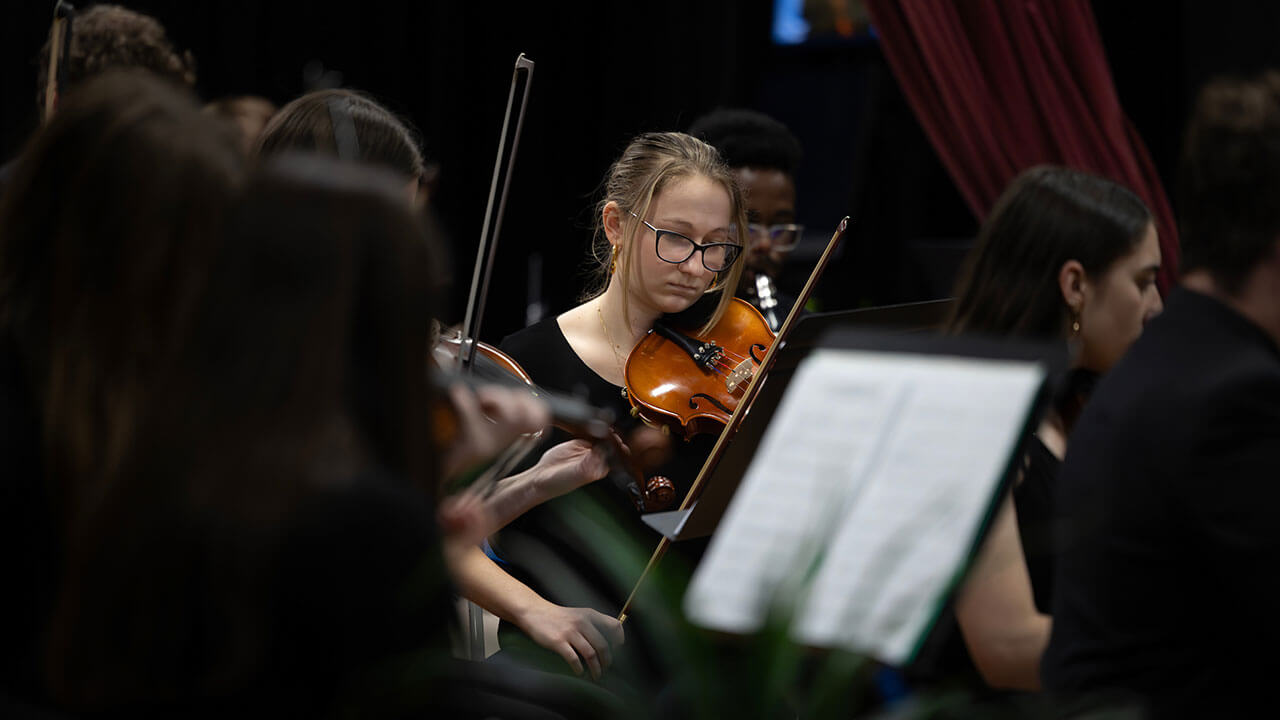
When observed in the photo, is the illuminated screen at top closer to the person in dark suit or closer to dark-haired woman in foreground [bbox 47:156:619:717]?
the person in dark suit

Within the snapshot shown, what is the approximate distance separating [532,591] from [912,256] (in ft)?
5.43

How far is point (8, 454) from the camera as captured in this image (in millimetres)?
860

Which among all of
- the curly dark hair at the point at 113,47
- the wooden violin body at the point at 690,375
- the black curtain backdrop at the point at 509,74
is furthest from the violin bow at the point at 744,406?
the black curtain backdrop at the point at 509,74

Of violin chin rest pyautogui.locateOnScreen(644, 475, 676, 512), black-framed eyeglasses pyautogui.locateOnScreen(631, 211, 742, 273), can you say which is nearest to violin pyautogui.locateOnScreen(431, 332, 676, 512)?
violin chin rest pyautogui.locateOnScreen(644, 475, 676, 512)

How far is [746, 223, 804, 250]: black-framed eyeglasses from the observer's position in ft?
8.00

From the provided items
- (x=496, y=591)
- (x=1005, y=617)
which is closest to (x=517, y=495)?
(x=496, y=591)

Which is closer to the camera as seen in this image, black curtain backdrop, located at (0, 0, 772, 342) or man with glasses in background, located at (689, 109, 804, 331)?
man with glasses in background, located at (689, 109, 804, 331)

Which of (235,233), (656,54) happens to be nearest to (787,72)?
(656,54)

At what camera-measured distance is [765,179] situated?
2.50 metres

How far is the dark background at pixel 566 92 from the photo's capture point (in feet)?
11.3

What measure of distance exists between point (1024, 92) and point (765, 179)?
1.70 ft

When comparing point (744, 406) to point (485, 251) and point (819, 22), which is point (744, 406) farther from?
point (819, 22)

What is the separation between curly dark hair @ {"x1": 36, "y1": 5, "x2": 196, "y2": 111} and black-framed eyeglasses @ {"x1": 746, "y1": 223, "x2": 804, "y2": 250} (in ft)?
3.56

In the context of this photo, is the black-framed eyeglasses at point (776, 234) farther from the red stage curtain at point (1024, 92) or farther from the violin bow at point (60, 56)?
the violin bow at point (60, 56)
